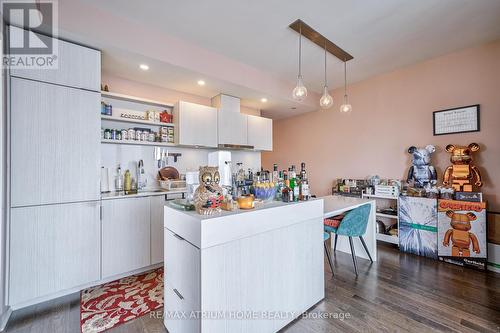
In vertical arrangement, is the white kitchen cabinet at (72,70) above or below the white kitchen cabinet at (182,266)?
above

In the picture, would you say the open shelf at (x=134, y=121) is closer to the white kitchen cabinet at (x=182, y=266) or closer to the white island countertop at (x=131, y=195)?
the white island countertop at (x=131, y=195)

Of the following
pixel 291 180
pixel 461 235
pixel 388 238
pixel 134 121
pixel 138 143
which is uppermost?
pixel 134 121

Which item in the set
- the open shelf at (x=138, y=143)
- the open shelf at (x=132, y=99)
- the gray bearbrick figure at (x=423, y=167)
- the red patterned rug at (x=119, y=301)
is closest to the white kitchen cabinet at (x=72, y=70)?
the open shelf at (x=132, y=99)

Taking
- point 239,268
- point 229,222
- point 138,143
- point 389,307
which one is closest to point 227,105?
point 138,143

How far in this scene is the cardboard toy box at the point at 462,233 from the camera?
2379 mm

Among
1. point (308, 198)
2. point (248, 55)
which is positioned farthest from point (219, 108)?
point (308, 198)

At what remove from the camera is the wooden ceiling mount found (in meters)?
2.18

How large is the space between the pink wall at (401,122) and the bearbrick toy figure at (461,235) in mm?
461

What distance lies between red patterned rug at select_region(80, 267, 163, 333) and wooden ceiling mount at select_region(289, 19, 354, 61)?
3.09 m

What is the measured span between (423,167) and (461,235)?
0.94m

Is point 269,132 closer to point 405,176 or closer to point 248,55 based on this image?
point 248,55

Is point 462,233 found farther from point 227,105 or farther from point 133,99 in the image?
point 133,99

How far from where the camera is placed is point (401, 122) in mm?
3234

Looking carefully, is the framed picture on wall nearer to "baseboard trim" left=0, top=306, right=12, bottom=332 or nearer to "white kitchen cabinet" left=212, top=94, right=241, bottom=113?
"white kitchen cabinet" left=212, top=94, right=241, bottom=113
